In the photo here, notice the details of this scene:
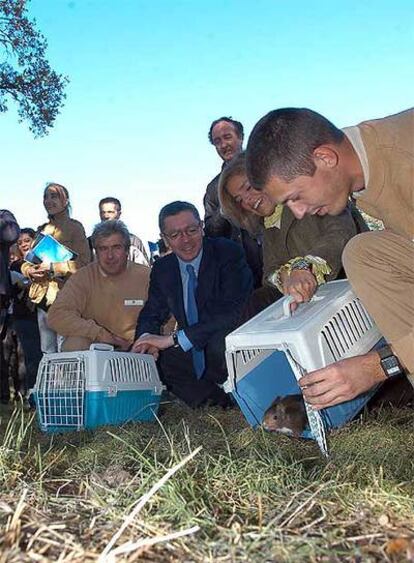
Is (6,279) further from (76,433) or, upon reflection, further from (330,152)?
(330,152)

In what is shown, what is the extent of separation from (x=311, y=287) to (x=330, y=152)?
609 millimetres

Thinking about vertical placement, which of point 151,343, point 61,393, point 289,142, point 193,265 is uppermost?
point 289,142

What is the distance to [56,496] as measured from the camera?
1350 millimetres

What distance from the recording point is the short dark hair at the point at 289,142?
200 cm

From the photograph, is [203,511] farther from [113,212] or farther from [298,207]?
[113,212]

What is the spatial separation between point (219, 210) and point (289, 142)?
7.38 feet

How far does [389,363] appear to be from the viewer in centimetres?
200

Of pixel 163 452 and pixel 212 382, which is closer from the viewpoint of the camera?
pixel 163 452

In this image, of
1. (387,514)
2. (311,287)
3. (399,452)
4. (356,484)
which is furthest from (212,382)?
(387,514)

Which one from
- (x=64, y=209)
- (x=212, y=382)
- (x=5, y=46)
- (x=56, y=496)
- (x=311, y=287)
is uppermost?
(x=5, y=46)

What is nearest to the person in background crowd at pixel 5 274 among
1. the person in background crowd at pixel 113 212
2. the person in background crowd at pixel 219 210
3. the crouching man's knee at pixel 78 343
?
the person in background crowd at pixel 113 212

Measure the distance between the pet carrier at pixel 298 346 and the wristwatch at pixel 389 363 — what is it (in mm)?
223

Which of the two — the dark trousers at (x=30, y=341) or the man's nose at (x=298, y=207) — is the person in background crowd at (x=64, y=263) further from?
the man's nose at (x=298, y=207)

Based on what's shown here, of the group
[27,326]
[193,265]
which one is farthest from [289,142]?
[27,326]
